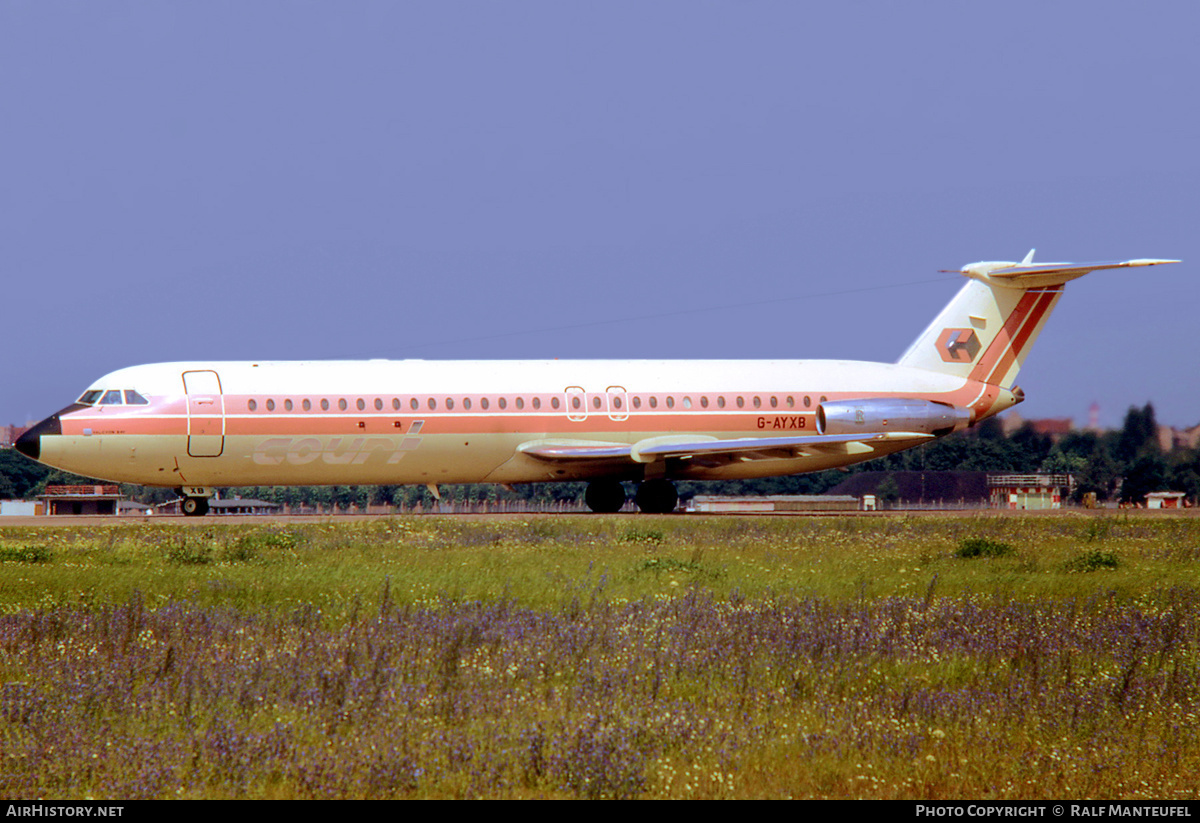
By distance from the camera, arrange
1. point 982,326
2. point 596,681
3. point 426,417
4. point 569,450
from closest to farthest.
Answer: point 596,681 < point 426,417 < point 569,450 < point 982,326

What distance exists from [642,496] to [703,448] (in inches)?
126

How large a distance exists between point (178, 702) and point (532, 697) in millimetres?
2675

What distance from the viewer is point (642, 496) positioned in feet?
121

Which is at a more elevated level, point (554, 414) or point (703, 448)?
point (554, 414)

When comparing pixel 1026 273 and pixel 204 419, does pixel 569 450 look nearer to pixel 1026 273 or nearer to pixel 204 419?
pixel 204 419

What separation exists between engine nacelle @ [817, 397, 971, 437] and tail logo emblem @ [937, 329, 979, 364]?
90.6 inches

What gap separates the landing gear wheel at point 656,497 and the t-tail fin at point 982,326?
839cm

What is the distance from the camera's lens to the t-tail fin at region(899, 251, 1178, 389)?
39.2 meters

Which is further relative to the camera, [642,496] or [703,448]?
[642,496]

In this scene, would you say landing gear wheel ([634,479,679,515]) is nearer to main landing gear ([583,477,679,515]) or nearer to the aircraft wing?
main landing gear ([583,477,679,515])

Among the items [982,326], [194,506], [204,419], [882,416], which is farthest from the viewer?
[982,326]

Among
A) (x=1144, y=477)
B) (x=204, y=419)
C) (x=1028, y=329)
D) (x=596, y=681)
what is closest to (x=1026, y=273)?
(x=1028, y=329)

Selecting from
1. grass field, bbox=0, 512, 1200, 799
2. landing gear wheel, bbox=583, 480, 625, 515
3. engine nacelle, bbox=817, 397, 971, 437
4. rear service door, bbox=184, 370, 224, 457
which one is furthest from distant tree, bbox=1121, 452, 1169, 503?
rear service door, bbox=184, 370, 224, 457

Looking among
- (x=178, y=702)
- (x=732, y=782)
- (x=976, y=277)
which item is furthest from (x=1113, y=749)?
(x=976, y=277)
